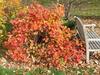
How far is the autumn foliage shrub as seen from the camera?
1027 cm

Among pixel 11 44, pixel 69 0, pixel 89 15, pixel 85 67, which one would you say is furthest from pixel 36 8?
pixel 89 15

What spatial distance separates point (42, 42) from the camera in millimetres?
10883

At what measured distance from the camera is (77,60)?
1053 cm

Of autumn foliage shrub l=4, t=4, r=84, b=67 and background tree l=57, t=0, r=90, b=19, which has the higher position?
autumn foliage shrub l=4, t=4, r=84, b=67

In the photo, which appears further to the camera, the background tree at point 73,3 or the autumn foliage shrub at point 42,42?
the background tree at point 73,3

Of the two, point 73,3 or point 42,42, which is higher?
point 42,42

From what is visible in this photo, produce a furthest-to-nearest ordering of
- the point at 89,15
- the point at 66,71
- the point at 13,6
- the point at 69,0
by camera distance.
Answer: the point at 89,15 < the point at 69,0 < the point at 13,6 < the point at 66,71

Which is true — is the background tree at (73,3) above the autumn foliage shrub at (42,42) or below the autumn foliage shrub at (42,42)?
below

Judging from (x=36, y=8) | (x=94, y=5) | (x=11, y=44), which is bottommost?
(x=94, y=5)

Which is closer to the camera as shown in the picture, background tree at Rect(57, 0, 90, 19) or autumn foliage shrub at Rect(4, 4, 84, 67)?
autumn foliage shrub at Rect(4, 4, 84, 67)

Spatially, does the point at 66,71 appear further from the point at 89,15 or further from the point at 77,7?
the point at 77,7

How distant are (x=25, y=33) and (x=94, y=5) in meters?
13.9

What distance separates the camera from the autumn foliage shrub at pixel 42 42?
10273mm

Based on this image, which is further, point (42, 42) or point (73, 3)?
point (73, 3)
